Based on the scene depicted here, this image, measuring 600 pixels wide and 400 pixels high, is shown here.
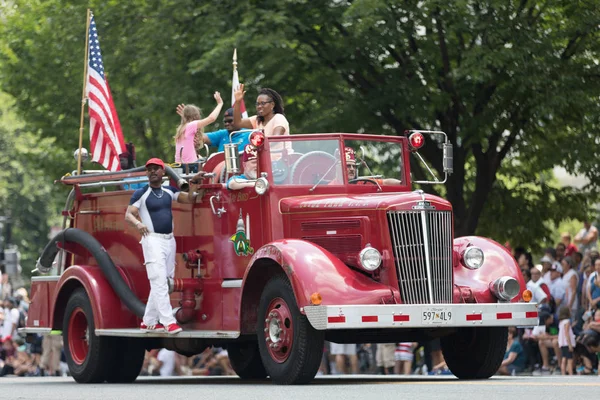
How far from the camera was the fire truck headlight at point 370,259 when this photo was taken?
1308 centimetres

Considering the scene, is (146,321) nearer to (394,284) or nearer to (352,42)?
(394,284)

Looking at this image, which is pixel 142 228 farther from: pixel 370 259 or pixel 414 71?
pixel 414 71

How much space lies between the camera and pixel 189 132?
1541 cm

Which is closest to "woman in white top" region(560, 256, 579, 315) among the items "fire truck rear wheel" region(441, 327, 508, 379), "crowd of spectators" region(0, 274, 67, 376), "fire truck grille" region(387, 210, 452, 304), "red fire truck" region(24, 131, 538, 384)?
"red fire truck" region(24, 131, 538, 384)

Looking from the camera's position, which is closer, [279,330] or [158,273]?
[279,330]

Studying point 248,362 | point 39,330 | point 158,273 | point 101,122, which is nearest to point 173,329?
point 158,273

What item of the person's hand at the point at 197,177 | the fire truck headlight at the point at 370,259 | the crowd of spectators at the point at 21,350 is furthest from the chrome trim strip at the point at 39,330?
the crowd of spectators at the point at 21,350

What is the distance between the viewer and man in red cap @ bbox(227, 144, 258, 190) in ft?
46.1

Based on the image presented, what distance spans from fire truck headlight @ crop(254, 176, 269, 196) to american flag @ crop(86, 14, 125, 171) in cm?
466

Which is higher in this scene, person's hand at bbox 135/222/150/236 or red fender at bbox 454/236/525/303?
person's hand at bbox 135/222/150/236

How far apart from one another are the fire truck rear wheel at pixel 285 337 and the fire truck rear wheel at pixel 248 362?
319cm

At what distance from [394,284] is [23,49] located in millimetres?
18961

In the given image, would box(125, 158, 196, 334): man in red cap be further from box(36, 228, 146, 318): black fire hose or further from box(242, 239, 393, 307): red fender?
box(242, 239, 393, 307): red fender

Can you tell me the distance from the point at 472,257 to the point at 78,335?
492 centimetres
